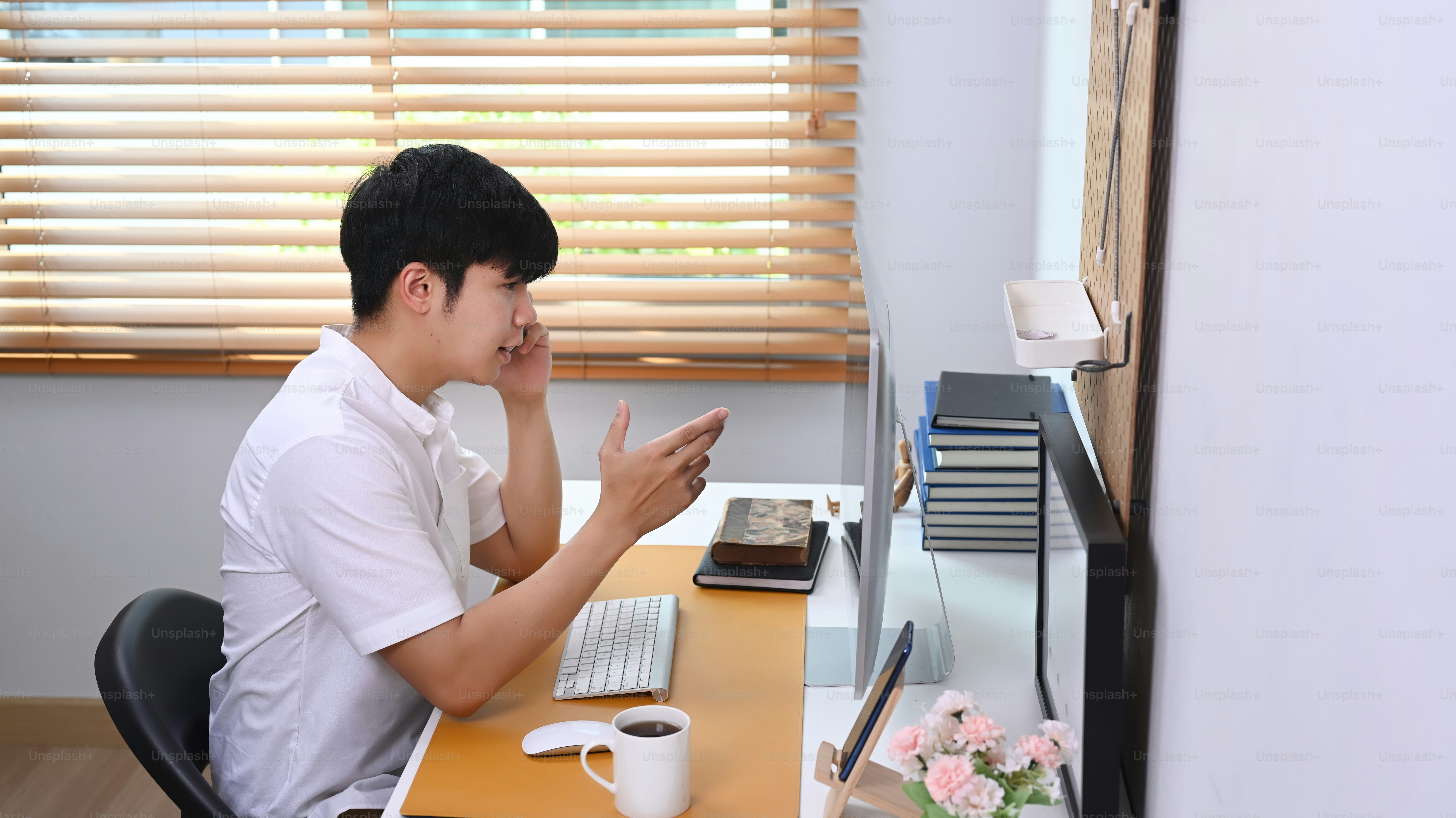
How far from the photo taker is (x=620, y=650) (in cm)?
122

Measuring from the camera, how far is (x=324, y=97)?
2.16 m

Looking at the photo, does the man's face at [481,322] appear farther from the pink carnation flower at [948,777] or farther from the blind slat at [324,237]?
the blind slat at [324,237]

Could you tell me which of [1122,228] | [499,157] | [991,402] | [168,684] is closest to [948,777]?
[1122,228]

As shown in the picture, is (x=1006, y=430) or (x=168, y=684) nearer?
(x=168, y=684)

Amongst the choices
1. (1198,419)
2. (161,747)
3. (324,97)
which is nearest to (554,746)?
(161,747)

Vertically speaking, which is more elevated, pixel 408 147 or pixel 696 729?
pixel 408 147

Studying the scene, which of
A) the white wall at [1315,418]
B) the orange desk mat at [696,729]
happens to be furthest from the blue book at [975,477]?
the white wall at [1315,418]

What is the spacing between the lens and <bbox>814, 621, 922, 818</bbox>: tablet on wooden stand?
2.83ft

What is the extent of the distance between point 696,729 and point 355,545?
402mm

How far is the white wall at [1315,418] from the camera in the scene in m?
0.39

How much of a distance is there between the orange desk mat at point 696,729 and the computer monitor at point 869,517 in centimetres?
5

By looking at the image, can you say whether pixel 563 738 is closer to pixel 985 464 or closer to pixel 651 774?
pixel 651 774

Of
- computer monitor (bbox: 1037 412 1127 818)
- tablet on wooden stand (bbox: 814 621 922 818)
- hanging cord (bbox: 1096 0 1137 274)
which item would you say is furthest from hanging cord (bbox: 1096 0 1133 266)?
tablet on wooden stand (bbox: 814 621 922 818)

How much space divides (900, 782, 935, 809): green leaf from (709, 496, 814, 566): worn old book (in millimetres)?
680
